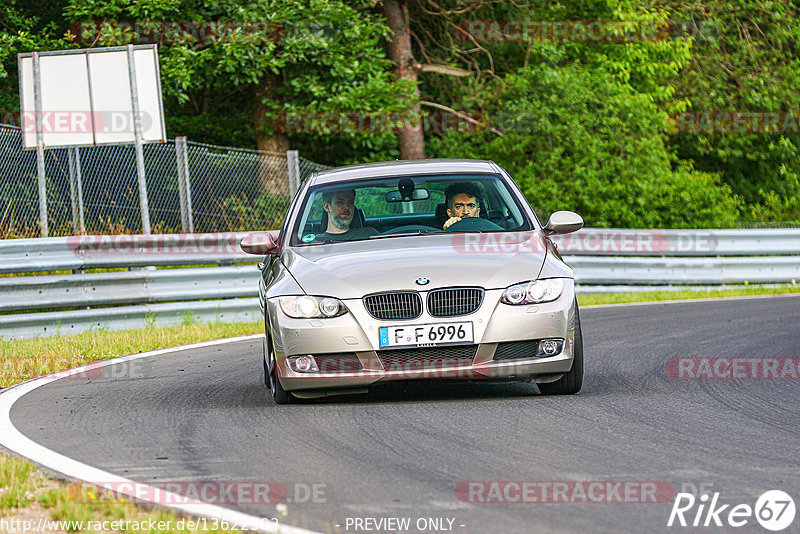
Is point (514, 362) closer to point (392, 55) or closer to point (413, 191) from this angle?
point (413, 191)

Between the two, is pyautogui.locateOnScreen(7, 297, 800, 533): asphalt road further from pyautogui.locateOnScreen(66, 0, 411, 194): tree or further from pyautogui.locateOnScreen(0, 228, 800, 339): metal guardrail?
pyautogui.locateOnScreen(66, 0, 411, 194): tree

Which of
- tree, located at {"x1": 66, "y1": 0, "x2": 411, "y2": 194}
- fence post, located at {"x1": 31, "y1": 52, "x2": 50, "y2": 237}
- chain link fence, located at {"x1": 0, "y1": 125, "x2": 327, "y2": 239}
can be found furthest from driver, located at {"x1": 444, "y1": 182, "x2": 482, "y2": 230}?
tree, located at {"x1": 66, "y1": 0, "x2": 411, "y2": 194}

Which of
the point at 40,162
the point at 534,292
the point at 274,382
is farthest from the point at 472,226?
the point at 40,162

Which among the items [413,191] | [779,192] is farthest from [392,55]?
[413,191]

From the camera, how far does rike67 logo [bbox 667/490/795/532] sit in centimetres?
453

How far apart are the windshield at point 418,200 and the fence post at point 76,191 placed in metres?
8.81

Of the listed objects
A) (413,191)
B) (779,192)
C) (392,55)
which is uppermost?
(392,55)

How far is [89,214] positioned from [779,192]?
76.6 ft

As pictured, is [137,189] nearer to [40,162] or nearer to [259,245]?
[40,162]

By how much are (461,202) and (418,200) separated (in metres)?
0.30

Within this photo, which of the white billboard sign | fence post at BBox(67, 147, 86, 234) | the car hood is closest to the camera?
the car hood

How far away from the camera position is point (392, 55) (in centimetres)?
2669

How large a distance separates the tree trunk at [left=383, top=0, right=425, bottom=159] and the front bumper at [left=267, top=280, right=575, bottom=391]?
61.1 feet

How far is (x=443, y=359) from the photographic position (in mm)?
7379
